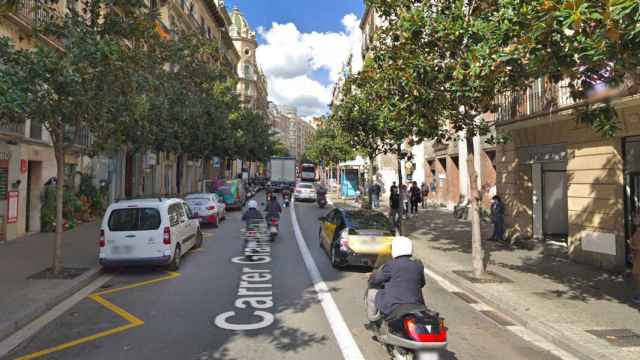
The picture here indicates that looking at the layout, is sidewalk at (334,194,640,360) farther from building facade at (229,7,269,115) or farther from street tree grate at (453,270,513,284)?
building facade at (229,7,269,115)

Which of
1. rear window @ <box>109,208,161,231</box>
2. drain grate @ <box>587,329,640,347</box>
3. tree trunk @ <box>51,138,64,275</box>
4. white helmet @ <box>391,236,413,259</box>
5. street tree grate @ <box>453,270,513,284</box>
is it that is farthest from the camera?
rear window @ <box>109,208,161,231</box>

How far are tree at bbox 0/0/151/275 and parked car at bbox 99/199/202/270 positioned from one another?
1035mm

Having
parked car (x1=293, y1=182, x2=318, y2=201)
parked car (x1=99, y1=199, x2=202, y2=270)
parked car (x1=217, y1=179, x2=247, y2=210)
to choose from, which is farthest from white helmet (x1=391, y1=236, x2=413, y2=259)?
parked car (x1=293, y1=182, x2=318, y2=201)

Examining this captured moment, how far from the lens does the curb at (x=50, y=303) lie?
20.7 ft

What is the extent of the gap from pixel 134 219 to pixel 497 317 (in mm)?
7758

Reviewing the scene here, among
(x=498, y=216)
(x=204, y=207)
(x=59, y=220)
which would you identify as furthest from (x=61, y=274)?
(x=498, y=216)

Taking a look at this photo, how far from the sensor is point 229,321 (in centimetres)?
664

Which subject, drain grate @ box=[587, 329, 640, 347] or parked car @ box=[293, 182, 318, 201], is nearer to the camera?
drain grate @ box=[587, 329, 640, 347]

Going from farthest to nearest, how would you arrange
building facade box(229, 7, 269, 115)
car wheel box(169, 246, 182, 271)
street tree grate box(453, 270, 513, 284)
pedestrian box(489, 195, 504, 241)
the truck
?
building facade box(229, 7, 269, 115) < the truck < pedestrian box(489, 195, 504, 241) < car wheel box(169, 246, 182, 271) < street tree grate box(453, 270, 513, 284)

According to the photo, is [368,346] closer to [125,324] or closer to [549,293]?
[125,324]

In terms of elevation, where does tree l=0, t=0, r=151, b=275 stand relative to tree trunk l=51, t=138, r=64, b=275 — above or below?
above

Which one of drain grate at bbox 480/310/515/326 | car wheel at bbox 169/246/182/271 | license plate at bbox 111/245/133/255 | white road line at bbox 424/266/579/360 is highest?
license plate at bbox 111/245/133/255

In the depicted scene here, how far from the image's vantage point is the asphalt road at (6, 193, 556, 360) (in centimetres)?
553

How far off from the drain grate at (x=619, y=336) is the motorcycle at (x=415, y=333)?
2930 millimetres
